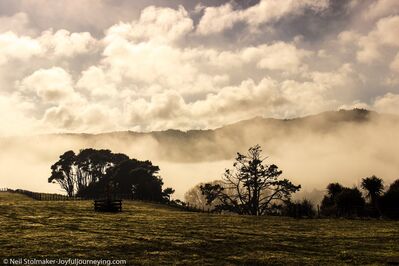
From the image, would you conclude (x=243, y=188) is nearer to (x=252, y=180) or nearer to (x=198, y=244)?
(x=252, y=180)

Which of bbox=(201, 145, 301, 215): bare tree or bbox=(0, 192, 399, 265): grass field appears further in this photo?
bbox=(201, 145, 301, 215): bare tree

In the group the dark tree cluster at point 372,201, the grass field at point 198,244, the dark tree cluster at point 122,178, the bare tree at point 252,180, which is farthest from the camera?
the dark tree cluster at point 122,178

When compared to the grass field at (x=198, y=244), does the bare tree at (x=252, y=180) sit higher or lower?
higher

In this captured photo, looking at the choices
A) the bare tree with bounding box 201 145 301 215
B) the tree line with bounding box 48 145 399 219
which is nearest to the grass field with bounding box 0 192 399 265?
the tree line with bounding box 48 145 399 219

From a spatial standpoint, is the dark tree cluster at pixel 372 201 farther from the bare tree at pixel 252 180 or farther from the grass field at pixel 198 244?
the grass field at pixel 198 244

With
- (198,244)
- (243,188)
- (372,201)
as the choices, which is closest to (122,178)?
(243,188)

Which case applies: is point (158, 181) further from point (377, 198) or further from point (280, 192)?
point (377, 198)

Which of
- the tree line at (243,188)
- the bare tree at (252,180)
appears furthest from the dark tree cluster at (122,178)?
the bare tree at (252,180)

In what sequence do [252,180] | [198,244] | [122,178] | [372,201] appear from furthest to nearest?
1. [122,178]
2. [252,180]
3. [372,201]
4. [198,244]

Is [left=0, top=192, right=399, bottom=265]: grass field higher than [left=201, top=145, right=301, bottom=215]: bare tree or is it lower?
lower

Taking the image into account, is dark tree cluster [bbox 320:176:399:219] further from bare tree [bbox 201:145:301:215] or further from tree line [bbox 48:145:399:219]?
bare tree [bbox 201:145:301:215]

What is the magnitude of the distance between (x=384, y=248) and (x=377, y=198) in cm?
4786

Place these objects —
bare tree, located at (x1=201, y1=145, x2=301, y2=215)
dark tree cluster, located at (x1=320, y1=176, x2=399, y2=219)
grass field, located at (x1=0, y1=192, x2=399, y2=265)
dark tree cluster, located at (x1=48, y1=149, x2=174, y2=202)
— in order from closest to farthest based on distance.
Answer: grass field, located at (x1=0, y1=192, x2=399, y2=265)
dark tree cluster, located at (x1=320, y1=176, x2=399, y2=219)
bare tree, located at (x1=201, y1=145, x2=301, y2=215)
dark tree cluster, located at (x1=48, y1=149, x2=174, y2=202)

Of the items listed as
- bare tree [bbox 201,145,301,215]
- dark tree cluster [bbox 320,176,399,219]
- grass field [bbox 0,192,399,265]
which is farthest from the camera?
bare tree [bbox 201,145,301,215]
